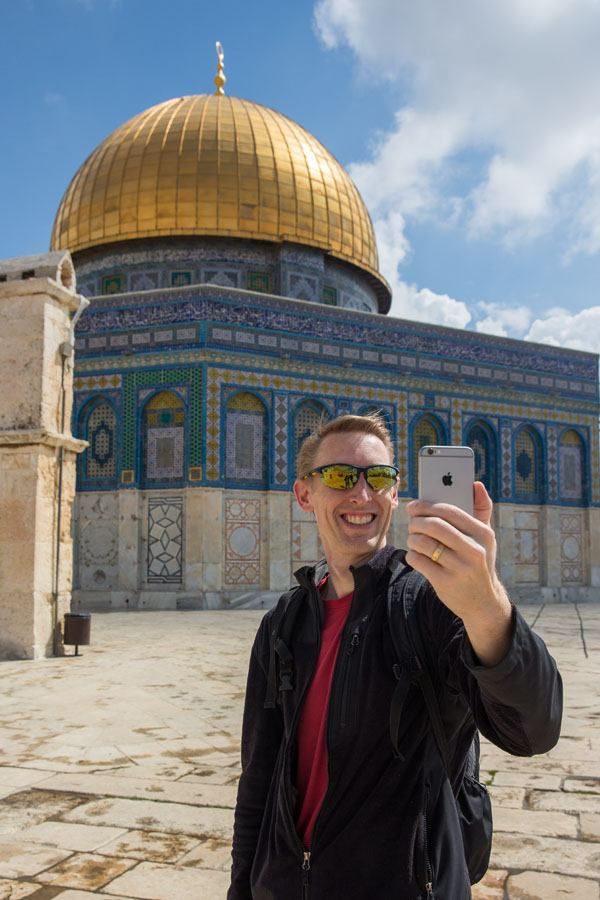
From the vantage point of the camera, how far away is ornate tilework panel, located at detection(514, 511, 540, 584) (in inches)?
747

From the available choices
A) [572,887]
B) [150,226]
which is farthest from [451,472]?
[150,226]

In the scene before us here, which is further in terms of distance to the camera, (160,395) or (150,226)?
(150,226)

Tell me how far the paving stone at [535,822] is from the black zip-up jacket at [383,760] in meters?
2.09

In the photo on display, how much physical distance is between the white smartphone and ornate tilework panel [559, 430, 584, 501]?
759 inches

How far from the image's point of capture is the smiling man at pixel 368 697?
4.47ft

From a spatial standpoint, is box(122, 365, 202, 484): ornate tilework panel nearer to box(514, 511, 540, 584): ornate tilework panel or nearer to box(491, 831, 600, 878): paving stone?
box(514, 511, 540, 584): ornate tilework panel

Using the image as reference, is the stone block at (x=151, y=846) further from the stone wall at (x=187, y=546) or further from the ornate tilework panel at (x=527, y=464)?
the ornate tilework panel at (x=527, y=464)

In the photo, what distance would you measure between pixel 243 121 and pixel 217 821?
19.4 m

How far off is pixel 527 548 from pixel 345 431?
18.0 meters

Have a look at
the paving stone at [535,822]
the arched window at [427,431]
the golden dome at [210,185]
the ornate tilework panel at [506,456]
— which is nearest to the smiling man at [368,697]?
the paving stone at [535,822]

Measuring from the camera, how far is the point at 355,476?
6.10 feet

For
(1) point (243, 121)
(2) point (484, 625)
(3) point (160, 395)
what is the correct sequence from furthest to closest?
(1) point (243, 121), (3) point (160, 395), (2) point (484, 625)

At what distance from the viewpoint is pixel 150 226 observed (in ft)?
63.9

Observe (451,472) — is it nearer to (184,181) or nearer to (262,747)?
(262,747)
